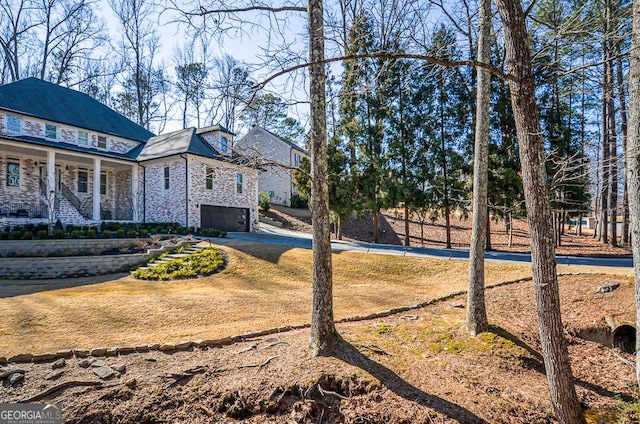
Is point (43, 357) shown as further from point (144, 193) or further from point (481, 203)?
point (144, 193)

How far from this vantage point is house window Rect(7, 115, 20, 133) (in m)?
15.3

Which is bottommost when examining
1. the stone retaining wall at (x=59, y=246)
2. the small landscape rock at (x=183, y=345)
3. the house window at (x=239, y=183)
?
the small landscape rock at (x=183, y=345)

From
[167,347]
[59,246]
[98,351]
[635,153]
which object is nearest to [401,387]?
[167,347]

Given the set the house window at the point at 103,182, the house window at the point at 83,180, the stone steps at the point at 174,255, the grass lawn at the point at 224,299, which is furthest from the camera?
the house window at the point at 103,182

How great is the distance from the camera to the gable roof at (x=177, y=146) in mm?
17188

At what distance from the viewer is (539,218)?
3359 millimetres

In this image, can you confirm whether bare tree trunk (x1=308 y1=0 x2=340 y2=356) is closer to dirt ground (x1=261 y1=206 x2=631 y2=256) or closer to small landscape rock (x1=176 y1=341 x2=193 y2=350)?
small landscape rock (x1=176 y1=341 x2=193 y2=350)

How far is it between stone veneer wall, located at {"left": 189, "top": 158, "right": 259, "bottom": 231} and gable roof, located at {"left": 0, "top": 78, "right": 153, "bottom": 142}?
6753mm

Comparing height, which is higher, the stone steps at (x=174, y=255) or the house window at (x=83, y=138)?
the house window at (x=83, y=138)

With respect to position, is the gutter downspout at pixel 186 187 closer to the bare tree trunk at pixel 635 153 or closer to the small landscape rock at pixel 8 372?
the small landscape rock at pixel 8 372

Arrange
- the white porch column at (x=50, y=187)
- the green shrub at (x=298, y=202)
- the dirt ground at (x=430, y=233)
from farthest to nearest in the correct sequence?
the green shrub at (x=298, y=202) → the dirt ground at (x=430, y=233) → the white porch column at (x=50, y=187)

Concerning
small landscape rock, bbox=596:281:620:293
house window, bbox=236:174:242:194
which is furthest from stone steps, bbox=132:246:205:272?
small landscape rock, bbox=596:281:620:293

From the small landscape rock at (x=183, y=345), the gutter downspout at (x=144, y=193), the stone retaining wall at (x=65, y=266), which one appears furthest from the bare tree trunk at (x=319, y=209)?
Answer: the gutter downspout at (x=144, y=193)

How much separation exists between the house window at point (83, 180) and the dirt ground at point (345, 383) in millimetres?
17541
